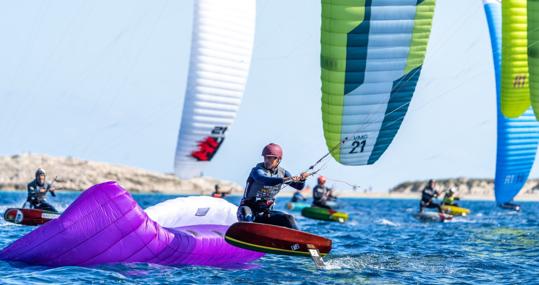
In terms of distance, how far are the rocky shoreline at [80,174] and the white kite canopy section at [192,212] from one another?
131 m

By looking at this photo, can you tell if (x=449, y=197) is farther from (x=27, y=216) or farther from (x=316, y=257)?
(x=316, y=257)

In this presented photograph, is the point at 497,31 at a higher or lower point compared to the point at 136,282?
higher

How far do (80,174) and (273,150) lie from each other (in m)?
141

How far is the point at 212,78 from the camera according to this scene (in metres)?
23.6

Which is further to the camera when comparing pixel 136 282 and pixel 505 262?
pixel 505 262

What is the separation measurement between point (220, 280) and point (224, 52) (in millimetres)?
12263

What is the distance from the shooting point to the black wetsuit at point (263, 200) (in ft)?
43.8

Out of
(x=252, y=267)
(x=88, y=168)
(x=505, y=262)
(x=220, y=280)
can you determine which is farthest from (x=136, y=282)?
(x=88, y=168)

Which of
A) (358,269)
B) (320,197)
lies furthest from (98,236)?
(320,197)

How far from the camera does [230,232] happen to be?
43.2 ft

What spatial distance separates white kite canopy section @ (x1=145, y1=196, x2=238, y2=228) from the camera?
1494 centimetres

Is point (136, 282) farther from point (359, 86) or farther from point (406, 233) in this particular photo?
point (406, 233)

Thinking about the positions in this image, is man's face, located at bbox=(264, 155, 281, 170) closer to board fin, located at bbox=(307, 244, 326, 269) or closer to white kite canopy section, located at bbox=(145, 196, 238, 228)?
board fin, located at bbox=(307, 244, 326, 269)

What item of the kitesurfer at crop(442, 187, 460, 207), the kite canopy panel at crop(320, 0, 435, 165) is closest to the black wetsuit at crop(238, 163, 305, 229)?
the kite canopy panel at crop(320, 0, 435, 165)
